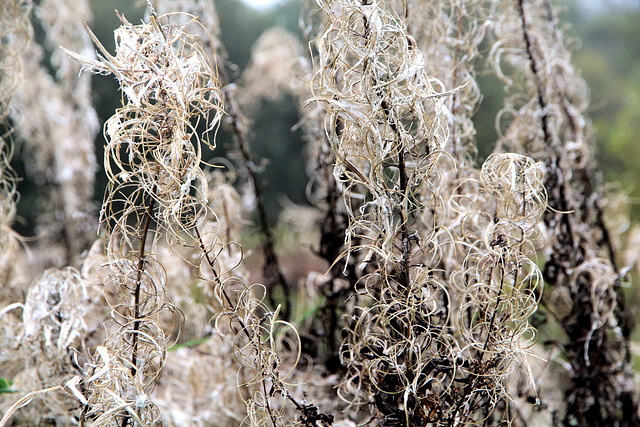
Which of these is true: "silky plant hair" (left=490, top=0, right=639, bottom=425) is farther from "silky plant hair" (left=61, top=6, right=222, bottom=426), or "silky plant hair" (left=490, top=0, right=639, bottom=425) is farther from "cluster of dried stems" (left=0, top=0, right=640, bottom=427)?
"silky plant hair" (left=61, top=6, right=222, bottom=426)

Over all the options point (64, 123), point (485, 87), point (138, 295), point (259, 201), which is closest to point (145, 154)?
point (138, 295)

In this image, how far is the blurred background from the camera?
480 centimetres

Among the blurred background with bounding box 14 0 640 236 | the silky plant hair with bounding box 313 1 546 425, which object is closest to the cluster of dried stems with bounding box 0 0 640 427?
the silky plant hair with bounding box 313 1 546 425

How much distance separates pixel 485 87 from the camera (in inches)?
183

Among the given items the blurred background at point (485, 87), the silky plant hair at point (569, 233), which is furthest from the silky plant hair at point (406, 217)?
the blurred background at point (485, 87)

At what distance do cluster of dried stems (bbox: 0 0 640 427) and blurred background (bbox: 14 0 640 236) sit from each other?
157 inches

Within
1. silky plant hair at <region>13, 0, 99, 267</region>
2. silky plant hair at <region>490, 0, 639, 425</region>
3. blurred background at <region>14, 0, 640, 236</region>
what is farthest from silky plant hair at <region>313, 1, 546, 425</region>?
blurred background at <region>14, 0, 640, 236</region>

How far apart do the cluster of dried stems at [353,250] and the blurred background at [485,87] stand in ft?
13.1

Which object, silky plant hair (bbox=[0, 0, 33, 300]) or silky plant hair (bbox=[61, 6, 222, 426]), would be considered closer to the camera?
silky plant hair (bbox=[61, 6, 222, 426])

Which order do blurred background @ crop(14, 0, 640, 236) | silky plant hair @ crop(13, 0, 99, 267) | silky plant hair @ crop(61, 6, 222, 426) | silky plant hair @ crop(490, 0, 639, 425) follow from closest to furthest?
silky plant hair @ crop(61, 6, 222, 426) → silky plant hair @ crop(490, 0, 639, 425) → silky plant hair @ crop(13, 0, 99, 267) → blurred background @ crop(14, 0, 640, 236)

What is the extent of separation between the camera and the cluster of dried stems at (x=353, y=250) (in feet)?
1.41

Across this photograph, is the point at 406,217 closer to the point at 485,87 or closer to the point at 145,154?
the point at 145,154

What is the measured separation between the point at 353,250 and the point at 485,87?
14.9ft

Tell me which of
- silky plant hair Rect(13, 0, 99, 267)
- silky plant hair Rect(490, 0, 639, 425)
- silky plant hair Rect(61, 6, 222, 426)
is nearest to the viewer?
silky plant hair Rect(61, 6, 222, 426)
